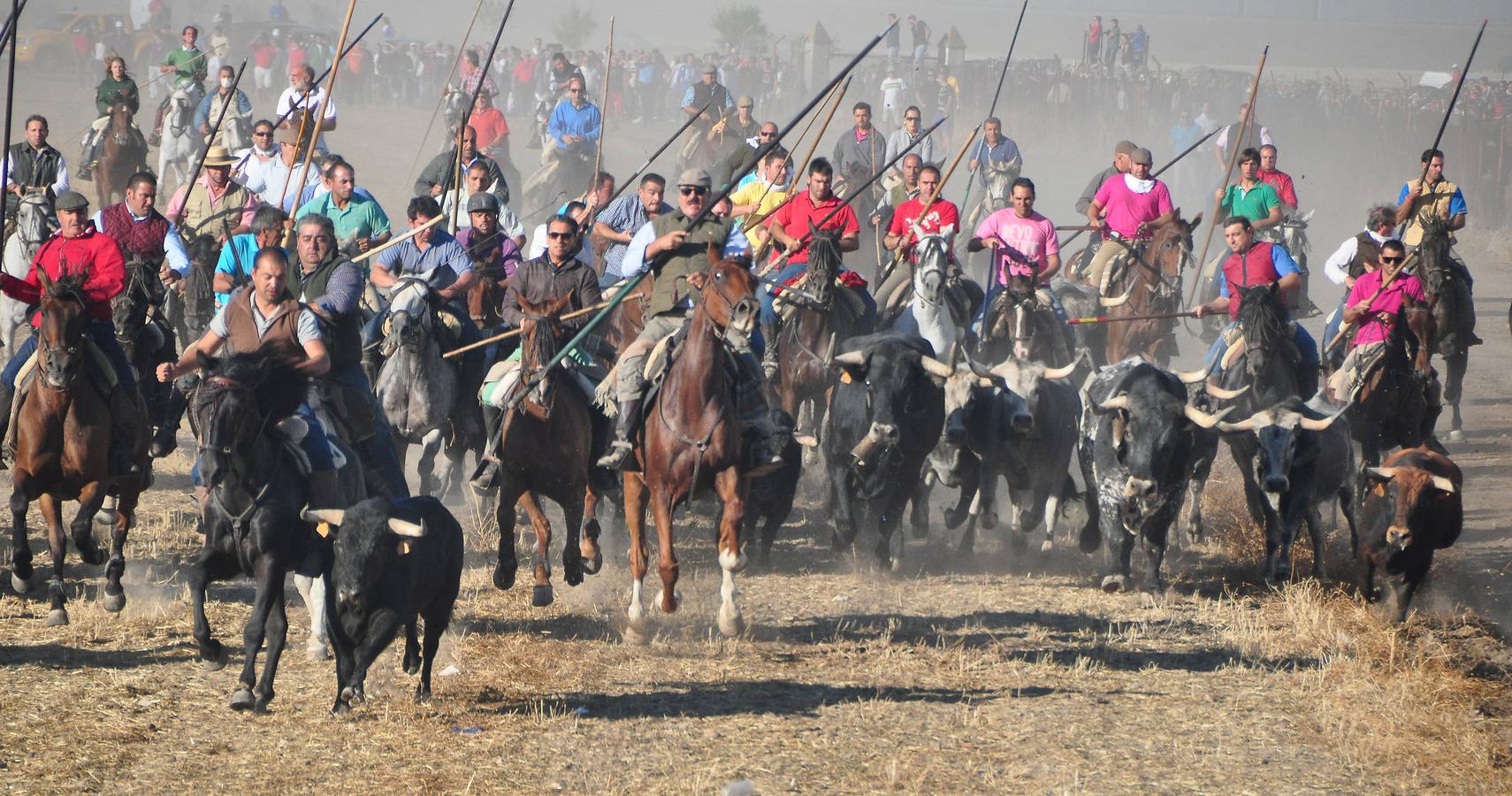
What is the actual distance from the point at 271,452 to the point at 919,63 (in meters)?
42.8

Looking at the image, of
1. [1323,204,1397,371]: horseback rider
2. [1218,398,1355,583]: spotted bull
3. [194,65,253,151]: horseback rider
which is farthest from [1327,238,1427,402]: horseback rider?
[194,65,253,151]: horseback rider

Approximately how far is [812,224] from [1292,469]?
4790 millimetres

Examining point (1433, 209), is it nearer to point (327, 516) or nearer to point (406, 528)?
point (406, 528)

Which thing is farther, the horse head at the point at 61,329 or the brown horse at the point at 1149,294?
the brown horse at the point at 1149,294

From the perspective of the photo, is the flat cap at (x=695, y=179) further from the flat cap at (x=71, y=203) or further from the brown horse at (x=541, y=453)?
the flat cap at (x=71, y=203)

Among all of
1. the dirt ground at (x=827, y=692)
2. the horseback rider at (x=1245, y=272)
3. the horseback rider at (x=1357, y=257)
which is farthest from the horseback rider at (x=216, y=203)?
the horseback rider at (x=1357, y=257)

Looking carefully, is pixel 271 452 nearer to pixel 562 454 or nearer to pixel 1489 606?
pixel 562 454

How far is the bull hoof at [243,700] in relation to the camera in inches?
321

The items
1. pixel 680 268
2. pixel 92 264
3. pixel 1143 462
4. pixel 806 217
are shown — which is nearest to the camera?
pixel 92 264

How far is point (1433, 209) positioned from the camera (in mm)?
17391

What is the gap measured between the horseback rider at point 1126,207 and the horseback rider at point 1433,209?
2.45 meters

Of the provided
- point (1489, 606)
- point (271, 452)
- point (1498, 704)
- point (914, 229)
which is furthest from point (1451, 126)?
point (271, 452)

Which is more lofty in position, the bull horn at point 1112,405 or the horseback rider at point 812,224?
the horseback rider at point 812,224

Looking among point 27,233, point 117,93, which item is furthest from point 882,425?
point 117,93
